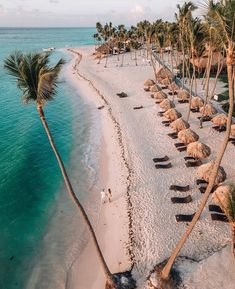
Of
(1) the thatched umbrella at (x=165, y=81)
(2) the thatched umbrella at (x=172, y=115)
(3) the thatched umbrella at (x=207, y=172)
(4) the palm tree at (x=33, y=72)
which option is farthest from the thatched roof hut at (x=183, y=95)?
(4) the palm tree at (x=33, y=72)

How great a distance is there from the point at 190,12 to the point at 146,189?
26438 mm

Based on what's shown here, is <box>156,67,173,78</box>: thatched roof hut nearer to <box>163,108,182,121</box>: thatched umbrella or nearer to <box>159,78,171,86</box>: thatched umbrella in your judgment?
<box>159,78,171,86</box>: thatched umbrella

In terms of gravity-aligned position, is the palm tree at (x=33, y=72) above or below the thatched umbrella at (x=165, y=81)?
above

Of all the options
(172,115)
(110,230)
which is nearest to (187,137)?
(172,115)

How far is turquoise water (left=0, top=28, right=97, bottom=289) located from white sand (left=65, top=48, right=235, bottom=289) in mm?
4071

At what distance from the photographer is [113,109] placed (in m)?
48.0

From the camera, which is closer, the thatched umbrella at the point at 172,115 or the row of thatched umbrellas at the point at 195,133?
the row of thatched umbrellas at the point at 195,133

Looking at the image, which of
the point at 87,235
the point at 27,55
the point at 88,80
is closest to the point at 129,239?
the point at 87,235

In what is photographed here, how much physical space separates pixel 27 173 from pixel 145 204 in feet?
47.6

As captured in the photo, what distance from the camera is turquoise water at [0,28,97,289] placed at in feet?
71.1

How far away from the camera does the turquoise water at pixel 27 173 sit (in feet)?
71.1

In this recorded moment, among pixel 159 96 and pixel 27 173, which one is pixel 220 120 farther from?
pixel 27 173

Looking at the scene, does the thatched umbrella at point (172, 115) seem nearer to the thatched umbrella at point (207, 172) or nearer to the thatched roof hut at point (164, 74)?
the thatched umbrella at point (207, 172)

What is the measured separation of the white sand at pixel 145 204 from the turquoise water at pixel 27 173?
13.4 feet
